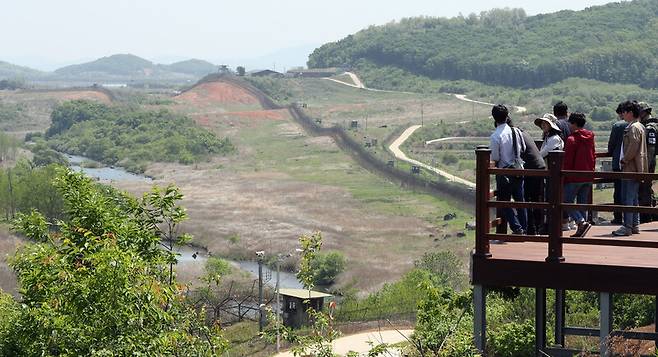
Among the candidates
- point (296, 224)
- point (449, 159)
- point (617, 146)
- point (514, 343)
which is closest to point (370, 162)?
point (449, 159)

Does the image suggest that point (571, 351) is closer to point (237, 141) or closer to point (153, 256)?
point (153, 256)

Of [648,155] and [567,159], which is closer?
[567,159]

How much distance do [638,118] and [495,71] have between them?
17474cm

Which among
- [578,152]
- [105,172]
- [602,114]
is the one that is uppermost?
[578,152]

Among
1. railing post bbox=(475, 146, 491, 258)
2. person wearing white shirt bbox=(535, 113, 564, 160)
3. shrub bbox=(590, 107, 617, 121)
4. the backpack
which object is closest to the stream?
shrub bbox=(590, 107, 617, 121)

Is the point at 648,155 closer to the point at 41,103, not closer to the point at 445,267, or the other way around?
the point at 445,267

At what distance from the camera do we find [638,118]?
12.1 meters

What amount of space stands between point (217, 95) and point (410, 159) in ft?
267

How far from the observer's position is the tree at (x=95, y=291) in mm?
12789

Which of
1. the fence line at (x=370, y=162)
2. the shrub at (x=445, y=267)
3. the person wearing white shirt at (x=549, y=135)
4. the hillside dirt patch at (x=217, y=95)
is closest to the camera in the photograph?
the person wearing white shirt at (x=549, y=135)

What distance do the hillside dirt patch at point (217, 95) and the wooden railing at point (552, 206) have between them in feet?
531

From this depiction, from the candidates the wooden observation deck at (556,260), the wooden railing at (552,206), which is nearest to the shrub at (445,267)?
the wooden observation deck at (556,260)

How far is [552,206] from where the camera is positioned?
1002 cm

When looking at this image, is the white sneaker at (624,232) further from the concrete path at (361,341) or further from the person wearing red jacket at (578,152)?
the concrete path at (361,341)
